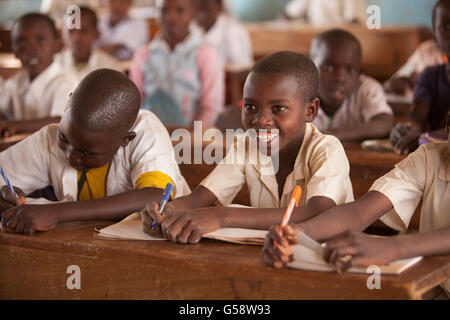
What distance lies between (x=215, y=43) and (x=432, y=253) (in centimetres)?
522

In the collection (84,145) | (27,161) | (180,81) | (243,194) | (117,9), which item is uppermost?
(117,9)

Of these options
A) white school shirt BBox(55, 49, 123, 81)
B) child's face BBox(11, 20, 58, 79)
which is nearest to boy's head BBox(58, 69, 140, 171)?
child's face BBox(11, 20, 58, 79)

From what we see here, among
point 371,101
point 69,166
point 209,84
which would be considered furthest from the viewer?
point 209,84

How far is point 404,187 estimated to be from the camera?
1.65 m

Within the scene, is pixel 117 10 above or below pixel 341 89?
above

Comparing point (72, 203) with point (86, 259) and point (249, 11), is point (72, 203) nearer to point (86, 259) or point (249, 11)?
point (86, 259)

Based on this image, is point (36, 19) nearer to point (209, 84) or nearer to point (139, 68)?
point (139, 68)

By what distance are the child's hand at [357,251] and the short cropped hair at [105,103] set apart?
0.78m

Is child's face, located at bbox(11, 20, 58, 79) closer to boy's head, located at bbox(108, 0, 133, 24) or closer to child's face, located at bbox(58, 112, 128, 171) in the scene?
child's face, located at bbox(58, 112, 128, 171)

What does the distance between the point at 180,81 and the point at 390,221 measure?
288 cm

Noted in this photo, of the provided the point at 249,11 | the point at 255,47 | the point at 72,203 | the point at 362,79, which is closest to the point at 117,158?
the point at 72,203

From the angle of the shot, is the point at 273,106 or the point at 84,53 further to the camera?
the point at 84,53

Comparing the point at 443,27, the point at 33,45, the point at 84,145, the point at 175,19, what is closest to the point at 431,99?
the point at 443,27

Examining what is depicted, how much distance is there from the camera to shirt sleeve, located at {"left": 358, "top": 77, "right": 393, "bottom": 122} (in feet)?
10.2
